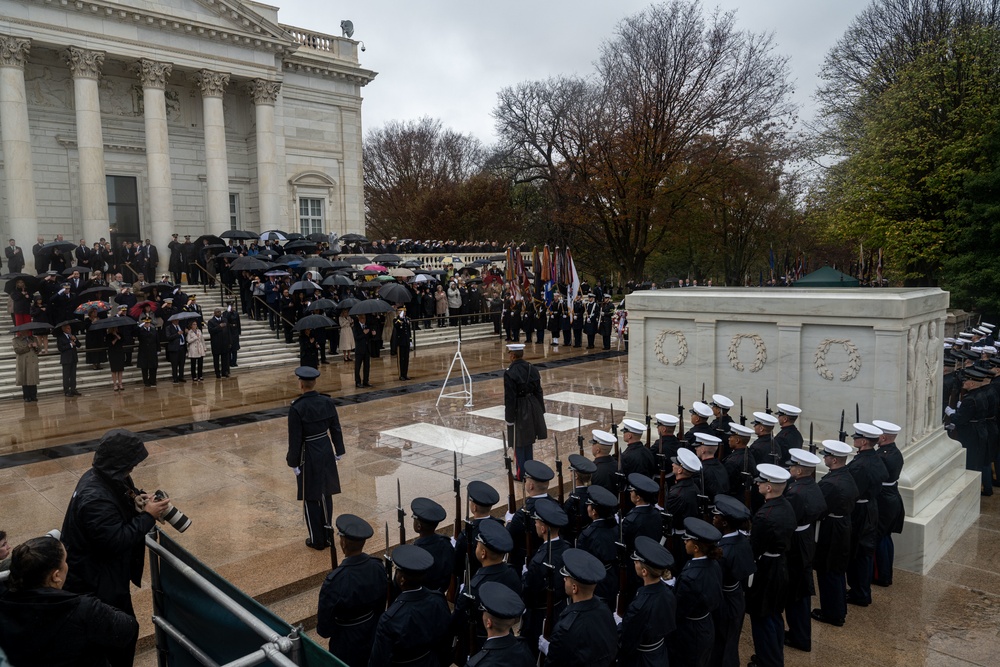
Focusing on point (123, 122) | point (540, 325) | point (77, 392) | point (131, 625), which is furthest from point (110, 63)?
point (131, 625)

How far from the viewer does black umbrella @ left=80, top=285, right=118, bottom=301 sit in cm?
1866

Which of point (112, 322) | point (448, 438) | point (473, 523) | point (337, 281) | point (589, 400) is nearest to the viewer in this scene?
point (473, 523)

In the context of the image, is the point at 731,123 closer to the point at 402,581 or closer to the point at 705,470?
the point at 705,470

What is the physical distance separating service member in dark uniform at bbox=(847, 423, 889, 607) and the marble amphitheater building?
29.2 m

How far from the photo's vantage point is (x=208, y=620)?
3.80 meters

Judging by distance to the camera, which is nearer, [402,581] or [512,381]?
[402,581]

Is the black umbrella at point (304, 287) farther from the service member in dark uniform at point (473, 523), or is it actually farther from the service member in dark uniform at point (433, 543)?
the service member in dark uniform at point (433, 543)

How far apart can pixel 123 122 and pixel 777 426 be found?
31.0 meters

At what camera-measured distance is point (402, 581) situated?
14.5 ft

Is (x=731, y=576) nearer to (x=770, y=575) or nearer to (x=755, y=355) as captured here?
(x=770, y=575)

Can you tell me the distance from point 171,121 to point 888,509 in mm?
33194

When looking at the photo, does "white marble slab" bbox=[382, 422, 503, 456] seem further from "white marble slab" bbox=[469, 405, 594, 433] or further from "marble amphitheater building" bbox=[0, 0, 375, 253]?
"marble amphitheater building" bbox=[0, 0, 375, 253]

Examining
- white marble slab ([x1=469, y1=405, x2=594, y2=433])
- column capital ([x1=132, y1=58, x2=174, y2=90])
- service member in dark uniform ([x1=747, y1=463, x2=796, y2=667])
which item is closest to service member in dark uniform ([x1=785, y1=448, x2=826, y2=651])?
service member in dark uniform ([x1=747, y1=463, x2=796, y2=667])

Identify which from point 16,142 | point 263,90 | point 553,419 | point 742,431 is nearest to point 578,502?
point 742,431
